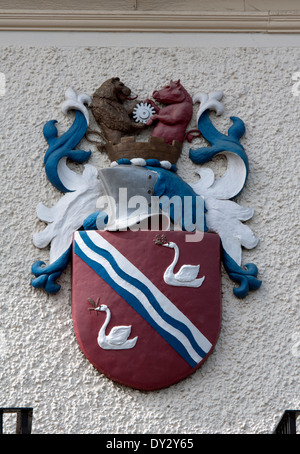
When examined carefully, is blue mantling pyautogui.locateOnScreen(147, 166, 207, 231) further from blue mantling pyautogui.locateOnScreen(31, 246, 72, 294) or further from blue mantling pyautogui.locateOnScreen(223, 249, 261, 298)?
blue mantling pyautogui.locateOnScreen(31, 246, 72, 294)

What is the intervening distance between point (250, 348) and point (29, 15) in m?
1.98

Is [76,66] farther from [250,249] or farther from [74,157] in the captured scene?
[250,249]

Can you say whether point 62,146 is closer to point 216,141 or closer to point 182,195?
point 182,195

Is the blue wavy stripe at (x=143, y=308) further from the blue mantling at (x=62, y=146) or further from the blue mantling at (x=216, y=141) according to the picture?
the blue mantling at (x=216, y=141)

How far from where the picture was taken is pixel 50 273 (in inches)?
233

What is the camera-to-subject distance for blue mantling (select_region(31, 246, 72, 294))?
590cm

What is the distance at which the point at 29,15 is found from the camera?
643cm

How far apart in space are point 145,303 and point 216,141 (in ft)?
2.97

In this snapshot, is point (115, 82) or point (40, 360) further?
point (115, 82)

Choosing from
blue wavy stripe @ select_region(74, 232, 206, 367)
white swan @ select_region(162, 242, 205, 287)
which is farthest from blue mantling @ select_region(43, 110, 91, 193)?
white swan @ select_region(162, 242, 205, 287)

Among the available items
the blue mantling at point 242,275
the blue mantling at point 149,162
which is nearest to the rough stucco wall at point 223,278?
the blue mantling at point 242,275

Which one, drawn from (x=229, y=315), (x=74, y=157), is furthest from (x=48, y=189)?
(x=229, y=315)

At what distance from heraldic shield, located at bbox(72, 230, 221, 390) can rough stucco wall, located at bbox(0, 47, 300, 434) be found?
9 centimetres

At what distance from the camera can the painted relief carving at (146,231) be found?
5770 mm
